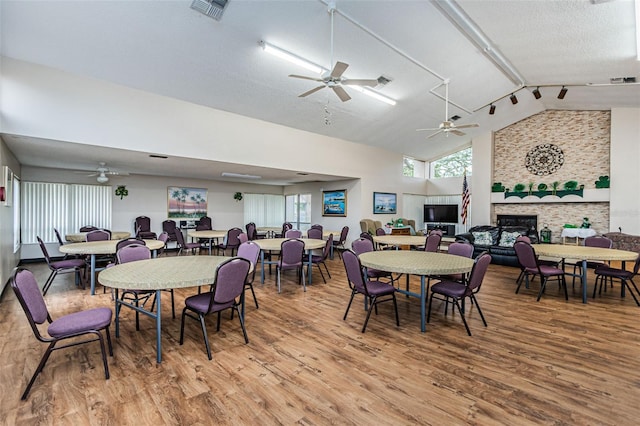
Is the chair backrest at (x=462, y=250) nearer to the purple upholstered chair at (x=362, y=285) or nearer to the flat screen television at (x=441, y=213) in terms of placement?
the purple upholstered chair at (x=362, y=285)

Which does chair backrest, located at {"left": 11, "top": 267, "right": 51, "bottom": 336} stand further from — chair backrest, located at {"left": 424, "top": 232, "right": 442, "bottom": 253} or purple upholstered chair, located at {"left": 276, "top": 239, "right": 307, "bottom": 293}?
chair backrest, located at {"left": 424, "top": 232, "right": 442, "bottom": 253}

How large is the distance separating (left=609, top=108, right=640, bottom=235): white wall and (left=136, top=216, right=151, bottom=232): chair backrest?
45.6 feet

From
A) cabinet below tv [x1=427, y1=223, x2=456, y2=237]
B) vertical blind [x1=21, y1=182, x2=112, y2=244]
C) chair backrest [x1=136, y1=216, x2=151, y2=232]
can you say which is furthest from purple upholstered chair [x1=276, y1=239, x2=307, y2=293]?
cabinet below tv [x1=427, y1=223, x2=456, y2=237]

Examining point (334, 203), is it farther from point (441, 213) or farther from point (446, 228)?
point (446, 228)

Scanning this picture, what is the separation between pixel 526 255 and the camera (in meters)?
4.87

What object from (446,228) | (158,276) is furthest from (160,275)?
(446,228)

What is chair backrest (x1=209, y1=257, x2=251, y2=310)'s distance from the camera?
276 cm

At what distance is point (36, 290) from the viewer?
93.7 inches

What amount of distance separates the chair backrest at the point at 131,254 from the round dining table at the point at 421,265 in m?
2.96

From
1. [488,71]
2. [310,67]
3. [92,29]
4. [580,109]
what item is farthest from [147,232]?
[580,109]

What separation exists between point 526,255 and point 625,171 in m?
6.50

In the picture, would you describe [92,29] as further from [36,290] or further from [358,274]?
[358,274]

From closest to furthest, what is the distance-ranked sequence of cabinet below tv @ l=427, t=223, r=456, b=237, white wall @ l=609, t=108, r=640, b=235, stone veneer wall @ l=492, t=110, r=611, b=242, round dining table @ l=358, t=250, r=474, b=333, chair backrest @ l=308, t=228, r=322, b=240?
round dining table @ l=358, t=250, r=474, b=333 → chair backrest @ l=308, t=228, r=322, b=240 → white wall @ l=609, t=108, r=640, b=235 → stone veneer wall @ l=492, t=110, r=611, b=242 → cabinet below tv @ l=427, t=223, r=456, b=237

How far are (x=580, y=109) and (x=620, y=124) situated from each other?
1151 millimetres
